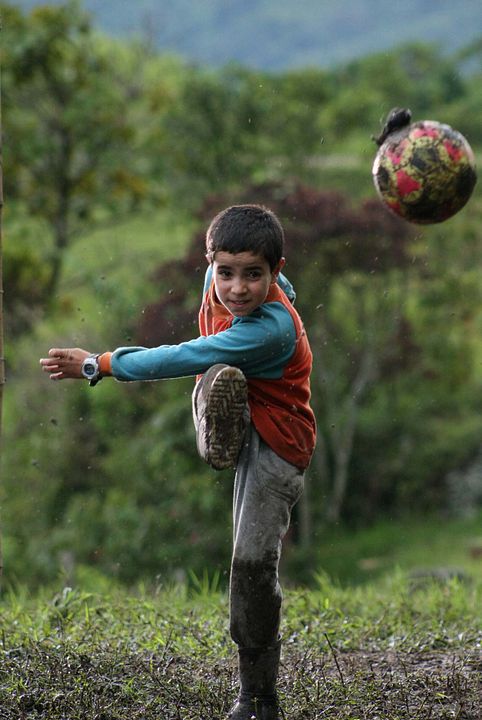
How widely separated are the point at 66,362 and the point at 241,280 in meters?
0.65

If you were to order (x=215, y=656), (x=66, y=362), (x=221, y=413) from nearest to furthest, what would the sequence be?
1. (x=221, y=413)
2. (x=66, y=362)
3. (x=215, y=656)

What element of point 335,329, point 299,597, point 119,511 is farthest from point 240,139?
point 299,597

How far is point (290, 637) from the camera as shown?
5.47m

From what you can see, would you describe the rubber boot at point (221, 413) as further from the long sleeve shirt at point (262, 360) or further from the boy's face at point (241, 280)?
the boy's face at point (241, 280)

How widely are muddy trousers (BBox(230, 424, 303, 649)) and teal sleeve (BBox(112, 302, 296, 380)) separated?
31 cm

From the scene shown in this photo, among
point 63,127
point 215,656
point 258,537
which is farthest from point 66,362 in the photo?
point 63,127

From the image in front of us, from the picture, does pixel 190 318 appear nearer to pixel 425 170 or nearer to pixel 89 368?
pixel 425 170

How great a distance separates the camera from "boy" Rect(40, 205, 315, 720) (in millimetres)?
3818

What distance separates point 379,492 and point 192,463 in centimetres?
450

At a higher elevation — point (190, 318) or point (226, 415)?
point (190, 318)

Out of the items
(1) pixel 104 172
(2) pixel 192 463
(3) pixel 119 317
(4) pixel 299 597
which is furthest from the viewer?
(1) pixel 104 172

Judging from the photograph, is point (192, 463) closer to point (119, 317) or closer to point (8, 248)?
point (119, 317)

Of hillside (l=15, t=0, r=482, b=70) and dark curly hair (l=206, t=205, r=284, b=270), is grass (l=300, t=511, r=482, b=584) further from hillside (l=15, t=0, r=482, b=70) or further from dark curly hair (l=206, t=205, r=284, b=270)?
hillside (l=15, t=0, r=482, b=70)

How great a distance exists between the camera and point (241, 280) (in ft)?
12.6
